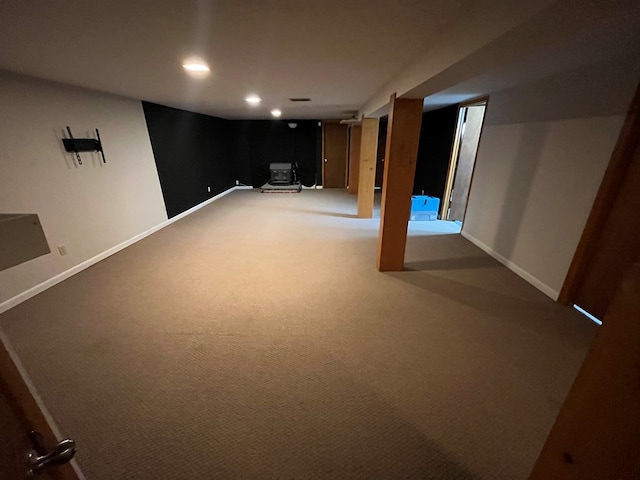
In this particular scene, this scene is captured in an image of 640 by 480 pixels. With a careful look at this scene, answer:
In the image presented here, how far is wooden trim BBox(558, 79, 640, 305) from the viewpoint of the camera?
199 cm

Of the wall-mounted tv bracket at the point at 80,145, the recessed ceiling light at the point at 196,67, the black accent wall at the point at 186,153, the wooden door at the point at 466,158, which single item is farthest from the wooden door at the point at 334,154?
the recessed ceiling light at the point at 196,67

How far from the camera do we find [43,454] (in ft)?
1.85

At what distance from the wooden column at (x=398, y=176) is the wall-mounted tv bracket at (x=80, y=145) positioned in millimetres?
3562

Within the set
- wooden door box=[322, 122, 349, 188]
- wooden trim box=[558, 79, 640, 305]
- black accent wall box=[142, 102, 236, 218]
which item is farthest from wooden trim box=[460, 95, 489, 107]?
black accent wall box=[142, 102, 236, 218]

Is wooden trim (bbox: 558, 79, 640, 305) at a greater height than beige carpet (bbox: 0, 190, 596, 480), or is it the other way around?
wooden trim (bbox: 558, 79, 640, 305)

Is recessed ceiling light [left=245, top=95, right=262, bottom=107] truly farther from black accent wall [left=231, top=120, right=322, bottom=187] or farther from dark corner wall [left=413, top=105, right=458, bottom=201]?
black accent wall [left=231, top=120, right=322, bottom=187]

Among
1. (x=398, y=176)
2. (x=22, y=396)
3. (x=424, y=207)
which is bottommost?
(x=424, y=207)

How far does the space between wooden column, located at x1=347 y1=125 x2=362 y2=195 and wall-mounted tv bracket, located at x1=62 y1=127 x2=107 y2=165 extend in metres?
5.78

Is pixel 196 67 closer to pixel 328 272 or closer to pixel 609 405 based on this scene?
pixel 328 272

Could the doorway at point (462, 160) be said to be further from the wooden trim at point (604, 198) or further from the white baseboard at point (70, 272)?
the white baseboard at point (70, 272)

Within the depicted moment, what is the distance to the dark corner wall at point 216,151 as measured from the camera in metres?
4.96

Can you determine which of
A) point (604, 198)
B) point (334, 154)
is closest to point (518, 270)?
point (604, 198)

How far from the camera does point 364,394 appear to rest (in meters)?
1.63

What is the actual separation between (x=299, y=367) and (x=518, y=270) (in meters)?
2.83
